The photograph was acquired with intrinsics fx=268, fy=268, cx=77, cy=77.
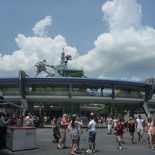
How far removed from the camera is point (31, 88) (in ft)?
160

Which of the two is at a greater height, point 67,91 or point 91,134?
point 67,91

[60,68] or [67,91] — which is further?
[60,68]

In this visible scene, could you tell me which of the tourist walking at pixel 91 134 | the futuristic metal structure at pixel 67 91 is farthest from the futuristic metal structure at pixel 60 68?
the tourist walking at pixel 91 134

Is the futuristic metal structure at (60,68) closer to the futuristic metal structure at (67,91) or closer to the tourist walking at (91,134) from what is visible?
the futuristic metal structure at (67,91)

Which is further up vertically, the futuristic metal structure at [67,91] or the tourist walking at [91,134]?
the futuristic metal structure at [67,91]

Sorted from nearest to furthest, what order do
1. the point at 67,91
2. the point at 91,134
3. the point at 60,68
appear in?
the point at 91,134 → the point at 67,91 → the point at 60,68

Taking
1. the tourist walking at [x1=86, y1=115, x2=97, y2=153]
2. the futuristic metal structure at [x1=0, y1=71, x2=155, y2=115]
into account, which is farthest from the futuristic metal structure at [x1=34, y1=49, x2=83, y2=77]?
the tourist walking at [x1=86, y1=115, x2=97, y2=153]

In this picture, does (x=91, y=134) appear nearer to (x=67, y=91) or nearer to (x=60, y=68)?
(x=67, y=91)

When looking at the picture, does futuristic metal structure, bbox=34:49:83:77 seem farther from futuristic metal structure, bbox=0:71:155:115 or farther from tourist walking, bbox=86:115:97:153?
tourist walking, bbox=86:115:97:153

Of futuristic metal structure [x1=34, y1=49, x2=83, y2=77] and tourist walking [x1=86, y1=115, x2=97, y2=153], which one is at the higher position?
futuristic metal structure [x1=34, y1=49, x2=83, y2=77]

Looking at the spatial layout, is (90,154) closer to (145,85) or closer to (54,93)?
(54,93)

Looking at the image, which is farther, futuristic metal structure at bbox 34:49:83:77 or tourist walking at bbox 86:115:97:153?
futuristic metal structure at bbox 34:49:83:77

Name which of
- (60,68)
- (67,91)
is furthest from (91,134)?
(60,68)

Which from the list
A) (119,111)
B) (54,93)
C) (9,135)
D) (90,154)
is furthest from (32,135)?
(119,111)
